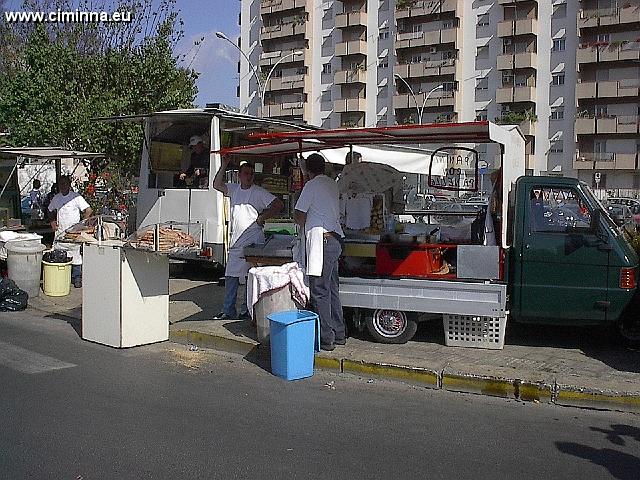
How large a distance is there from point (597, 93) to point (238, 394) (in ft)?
174

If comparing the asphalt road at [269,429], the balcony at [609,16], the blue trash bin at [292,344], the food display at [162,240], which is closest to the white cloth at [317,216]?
the blue trash bin at [292,344]

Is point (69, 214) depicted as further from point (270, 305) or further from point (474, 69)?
point (474, 69)

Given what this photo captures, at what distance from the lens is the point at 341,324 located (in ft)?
26.5

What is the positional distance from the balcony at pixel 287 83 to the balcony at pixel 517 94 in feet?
64.4

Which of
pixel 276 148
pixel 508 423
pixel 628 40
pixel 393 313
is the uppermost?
pixel 628 40

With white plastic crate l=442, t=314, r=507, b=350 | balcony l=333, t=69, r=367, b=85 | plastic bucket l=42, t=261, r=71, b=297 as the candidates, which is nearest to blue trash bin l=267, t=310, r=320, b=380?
white plastic crate l=442, t=314, r=507, b=350

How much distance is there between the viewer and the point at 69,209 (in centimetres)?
1237

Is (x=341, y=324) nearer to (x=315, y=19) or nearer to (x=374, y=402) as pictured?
(x=374, y=402)

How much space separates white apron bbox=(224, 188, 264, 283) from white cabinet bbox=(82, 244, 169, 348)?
95 centimetres

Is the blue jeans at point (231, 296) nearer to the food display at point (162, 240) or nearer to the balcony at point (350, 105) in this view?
the food display at point (162, 240)

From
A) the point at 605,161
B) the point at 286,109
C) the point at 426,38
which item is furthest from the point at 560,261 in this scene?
the point at 286,109

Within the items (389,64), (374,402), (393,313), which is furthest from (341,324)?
(389,64)

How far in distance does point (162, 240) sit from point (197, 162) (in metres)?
4.69

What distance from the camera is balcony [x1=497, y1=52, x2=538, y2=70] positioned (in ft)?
186
